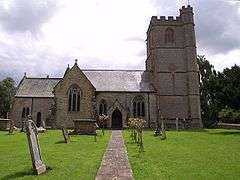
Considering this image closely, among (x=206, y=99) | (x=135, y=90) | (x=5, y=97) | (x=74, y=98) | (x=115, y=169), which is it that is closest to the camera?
(x=115, y=169)

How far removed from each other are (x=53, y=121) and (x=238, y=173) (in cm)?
3404

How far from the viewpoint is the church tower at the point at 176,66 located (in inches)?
1734

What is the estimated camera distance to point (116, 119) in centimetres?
4347

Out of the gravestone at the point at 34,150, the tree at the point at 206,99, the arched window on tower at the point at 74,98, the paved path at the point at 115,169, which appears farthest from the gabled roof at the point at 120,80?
the gravestone at the point at 34,150

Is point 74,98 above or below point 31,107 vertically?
above

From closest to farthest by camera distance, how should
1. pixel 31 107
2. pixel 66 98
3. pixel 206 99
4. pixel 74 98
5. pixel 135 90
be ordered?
pixel 66 98
pixel 74 98
pixel 135 90
pixel 31 107
pixel 206 99

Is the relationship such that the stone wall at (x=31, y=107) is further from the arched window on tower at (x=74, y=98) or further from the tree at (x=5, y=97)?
the tree at (x=5, y=97)

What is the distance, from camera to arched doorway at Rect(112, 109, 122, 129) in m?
43.1

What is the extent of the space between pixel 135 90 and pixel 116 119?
207 inches

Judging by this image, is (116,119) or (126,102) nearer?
(116,119)

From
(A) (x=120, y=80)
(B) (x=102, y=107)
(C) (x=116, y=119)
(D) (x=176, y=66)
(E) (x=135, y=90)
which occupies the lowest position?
(C) (x=116, y=119)

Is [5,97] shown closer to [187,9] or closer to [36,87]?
[36,87]

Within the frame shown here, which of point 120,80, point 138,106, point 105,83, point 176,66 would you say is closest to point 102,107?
point 105,83

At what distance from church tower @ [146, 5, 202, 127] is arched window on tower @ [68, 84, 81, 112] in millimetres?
12057
